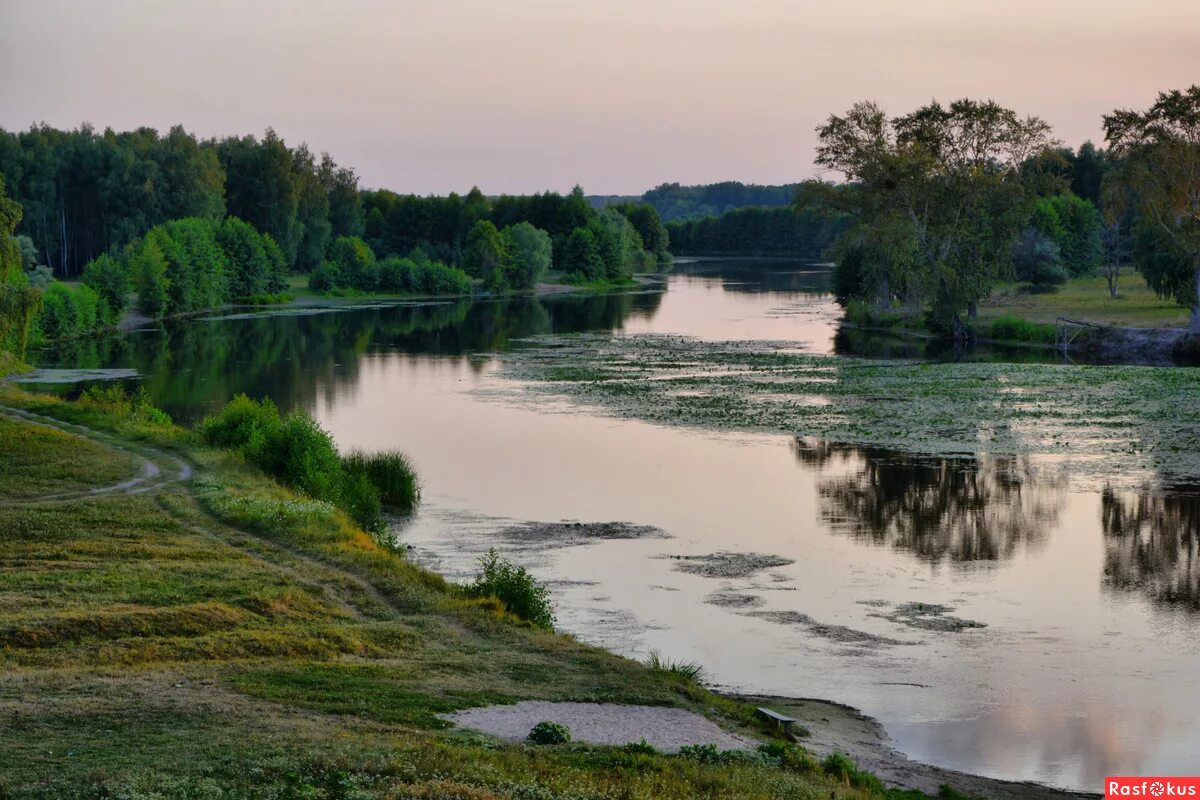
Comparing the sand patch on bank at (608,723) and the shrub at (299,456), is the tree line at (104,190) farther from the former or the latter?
the sand patch on bank at (608,723)

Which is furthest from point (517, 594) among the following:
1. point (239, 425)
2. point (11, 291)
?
point (11, 291)

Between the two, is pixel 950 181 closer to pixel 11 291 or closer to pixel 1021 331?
pixel 1021 331

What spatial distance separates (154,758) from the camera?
38.7 ft

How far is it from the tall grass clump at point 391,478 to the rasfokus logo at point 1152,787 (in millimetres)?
17972

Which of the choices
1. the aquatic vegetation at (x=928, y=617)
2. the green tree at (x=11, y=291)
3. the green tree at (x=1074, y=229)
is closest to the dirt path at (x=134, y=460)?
the green tree at (x=11, y=291)

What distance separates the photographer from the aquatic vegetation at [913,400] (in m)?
36.0

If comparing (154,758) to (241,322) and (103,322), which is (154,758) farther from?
(241,322)

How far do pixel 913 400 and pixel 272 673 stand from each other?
111 ft

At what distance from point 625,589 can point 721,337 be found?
161 feet

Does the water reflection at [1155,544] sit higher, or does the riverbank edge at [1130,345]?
the riverbank edge at [1130,345]

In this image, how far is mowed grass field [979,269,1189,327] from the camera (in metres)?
66.4

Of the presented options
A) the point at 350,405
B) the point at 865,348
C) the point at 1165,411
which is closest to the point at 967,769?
the point at 1165,411

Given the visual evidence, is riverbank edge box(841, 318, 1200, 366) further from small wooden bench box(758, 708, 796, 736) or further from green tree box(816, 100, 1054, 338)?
small wooden bench box(758, 708, 796, 736)

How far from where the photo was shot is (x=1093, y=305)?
75438 millimetres
